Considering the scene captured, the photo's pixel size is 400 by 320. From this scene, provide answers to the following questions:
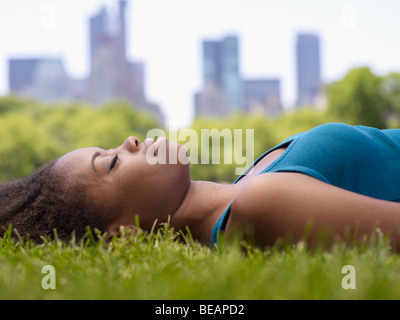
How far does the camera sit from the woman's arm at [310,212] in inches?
99.6

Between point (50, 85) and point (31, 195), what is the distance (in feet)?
447

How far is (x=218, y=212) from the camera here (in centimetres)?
319

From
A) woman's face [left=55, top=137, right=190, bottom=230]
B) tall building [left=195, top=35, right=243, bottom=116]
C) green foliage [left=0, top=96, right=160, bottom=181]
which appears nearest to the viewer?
woman's face [left=55, top=137, right=190, bottom=230]

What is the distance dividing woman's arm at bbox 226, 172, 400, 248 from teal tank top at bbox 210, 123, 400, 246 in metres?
0.24

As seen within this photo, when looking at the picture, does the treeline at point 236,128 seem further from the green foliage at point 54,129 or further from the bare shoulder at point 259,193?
the bare shoulder at point 259,193

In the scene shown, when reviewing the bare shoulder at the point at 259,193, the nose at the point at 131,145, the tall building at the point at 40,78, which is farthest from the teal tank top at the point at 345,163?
the tall building at the point at 40,78

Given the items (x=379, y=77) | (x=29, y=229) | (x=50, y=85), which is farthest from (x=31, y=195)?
(x=50, y=85)

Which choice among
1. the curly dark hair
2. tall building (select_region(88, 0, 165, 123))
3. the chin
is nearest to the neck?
the chin

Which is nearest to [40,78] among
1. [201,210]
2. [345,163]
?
[201,210]

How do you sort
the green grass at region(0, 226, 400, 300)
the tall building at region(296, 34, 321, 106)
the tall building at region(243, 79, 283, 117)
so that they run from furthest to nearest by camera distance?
the tall building at region(296, 34, 321, 106) → the tall building at region(243, 79, 283, 117) → the green grass at region(0, 226, 400, 300)

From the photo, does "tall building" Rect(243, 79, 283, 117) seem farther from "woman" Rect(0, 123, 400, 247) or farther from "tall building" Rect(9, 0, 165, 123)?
"woman" Rect(0, 123, 400, 247)

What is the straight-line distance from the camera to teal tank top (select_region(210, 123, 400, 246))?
2.90 meters
